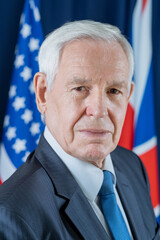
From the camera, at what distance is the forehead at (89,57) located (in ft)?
3.79

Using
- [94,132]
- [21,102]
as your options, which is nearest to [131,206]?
[94,132]

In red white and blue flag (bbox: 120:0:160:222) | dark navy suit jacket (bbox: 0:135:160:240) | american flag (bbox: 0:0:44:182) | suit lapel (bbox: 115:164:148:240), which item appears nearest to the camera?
dark navy suit jacket (bbox: 0:135:160:240)

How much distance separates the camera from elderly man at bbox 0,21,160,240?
1105mm

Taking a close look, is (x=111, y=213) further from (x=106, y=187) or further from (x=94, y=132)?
(x=94, y=132)

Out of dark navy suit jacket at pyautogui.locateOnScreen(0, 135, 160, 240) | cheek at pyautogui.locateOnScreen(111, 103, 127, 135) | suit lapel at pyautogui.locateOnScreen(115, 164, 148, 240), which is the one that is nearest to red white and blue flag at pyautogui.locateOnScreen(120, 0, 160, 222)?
suit lapel at pyautogui.locateOnScreen(115, 164, 148, 240)

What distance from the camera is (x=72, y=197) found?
1.15m

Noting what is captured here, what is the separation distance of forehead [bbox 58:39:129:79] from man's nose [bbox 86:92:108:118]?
0.10 metres

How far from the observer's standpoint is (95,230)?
1.12 metres

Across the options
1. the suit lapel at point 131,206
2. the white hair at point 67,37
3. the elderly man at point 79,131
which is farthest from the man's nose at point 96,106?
the suit lapel at point 131,206

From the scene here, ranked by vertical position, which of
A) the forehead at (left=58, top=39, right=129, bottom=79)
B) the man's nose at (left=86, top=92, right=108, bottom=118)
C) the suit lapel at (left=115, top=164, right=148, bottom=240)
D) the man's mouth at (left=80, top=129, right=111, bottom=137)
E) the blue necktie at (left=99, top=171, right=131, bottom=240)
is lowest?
the suit lapel at (left=115, top=164, right=148, bottom=240)

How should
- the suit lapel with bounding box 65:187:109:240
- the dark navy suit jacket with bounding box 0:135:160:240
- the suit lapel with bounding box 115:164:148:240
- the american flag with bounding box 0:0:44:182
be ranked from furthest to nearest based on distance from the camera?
the american flag with bounding box 0:0:44:182
the suit lapel with bounding box 115:164:148:240
the suit lapel with bounding box 65:187:109:240
the dark navy suit jacket with bounding box 0:135:160:240

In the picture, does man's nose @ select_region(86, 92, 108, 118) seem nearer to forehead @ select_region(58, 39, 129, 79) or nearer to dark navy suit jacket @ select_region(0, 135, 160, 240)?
forehead @ select_region(58, 39, 129, 79)

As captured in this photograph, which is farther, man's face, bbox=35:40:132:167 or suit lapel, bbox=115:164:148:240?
suit lapel, bbox=115:164:148:240

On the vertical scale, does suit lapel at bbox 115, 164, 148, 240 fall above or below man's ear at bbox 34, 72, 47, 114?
below
